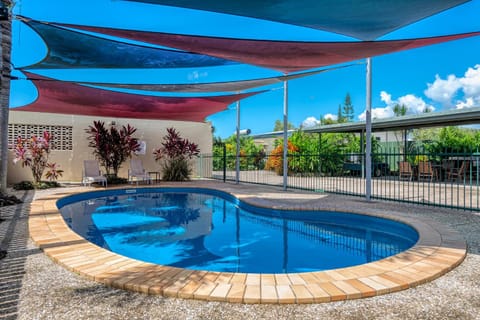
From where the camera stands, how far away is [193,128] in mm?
16531

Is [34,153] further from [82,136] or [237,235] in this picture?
[237,235]

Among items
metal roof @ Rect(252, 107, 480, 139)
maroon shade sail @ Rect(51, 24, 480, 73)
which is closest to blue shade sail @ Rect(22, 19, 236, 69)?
maroon shade sail @ Rect(51, 24, 480, 73)

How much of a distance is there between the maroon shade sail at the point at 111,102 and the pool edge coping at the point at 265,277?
5.79 m

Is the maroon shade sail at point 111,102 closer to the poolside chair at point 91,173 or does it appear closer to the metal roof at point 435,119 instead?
the poolside chair at point 91,173

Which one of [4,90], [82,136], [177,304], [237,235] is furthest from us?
[82,136]

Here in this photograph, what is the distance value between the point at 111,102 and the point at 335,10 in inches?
322

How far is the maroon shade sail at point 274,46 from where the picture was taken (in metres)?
5.28

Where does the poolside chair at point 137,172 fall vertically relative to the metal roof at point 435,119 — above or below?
below

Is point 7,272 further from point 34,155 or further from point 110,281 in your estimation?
point 34,155

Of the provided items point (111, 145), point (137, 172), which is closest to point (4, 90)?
point (111, 145)

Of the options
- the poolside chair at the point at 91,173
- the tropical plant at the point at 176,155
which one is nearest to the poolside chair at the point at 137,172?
the tropical plant at the point at 176,155

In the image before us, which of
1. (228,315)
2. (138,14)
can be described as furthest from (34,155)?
(228,315)

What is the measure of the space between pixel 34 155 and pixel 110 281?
1066cm

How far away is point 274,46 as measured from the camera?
5.59m
